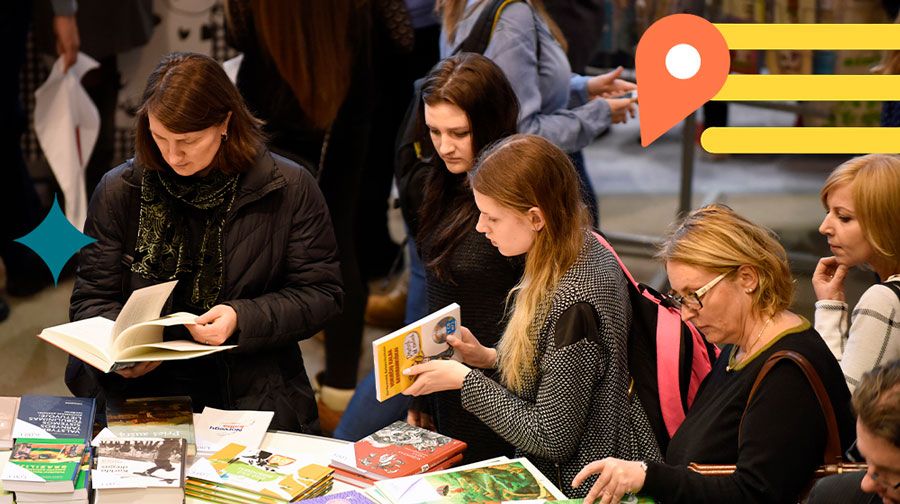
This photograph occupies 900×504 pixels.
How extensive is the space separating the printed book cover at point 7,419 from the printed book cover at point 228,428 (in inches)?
16.8

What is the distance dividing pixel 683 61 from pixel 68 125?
324 cm

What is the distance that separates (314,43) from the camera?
3.80 m

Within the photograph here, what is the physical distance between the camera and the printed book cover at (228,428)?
2.68m

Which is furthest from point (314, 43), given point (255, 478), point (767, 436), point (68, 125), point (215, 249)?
point (767, 436)

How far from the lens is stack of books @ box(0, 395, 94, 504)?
7.81ft

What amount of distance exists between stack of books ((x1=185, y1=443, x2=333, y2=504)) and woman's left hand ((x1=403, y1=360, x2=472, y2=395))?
0.28 metres

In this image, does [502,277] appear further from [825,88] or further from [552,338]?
[825,88]

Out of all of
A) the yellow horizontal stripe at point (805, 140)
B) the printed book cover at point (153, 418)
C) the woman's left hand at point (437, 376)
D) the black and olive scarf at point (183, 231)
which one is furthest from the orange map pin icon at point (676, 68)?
the printed book cover at point (153, 418)

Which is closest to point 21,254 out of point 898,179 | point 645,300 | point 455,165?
point 455,165

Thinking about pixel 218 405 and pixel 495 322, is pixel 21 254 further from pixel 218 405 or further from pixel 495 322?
pixel 495 322

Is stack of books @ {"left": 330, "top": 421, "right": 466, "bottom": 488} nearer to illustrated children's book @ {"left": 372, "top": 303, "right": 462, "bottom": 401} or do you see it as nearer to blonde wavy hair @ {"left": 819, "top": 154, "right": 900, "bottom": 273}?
illustrated children's book @ {"left": 372, "top": 303, "right": 462, "bottom": 401}

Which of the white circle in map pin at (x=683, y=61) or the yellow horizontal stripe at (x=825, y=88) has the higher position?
the white circle in map pin at (x=683, y=61)

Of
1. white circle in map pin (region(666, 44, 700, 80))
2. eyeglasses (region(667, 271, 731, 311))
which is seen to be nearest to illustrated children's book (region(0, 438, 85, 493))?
eyeglasses (region(667, 271, 731, 311))

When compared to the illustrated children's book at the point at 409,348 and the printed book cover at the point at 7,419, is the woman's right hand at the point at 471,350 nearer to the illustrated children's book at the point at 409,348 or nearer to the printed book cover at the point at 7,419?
the illustrated children's book at the point at 409,348
